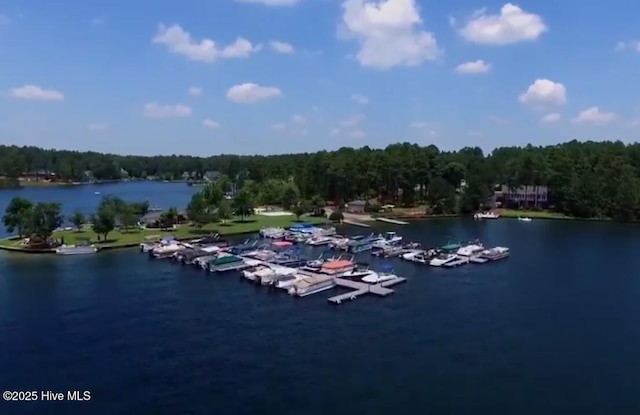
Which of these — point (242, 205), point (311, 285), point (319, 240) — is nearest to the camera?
point (311, 285)

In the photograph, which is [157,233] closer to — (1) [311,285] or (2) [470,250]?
(1) [311,285]

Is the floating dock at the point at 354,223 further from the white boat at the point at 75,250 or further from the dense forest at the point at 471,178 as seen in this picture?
the white boat at the point at 75,250

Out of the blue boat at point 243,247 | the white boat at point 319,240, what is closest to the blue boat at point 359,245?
the white boat at point 319,240

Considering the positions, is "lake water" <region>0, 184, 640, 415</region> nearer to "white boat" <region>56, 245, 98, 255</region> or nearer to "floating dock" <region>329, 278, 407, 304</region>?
"floating dock" <region>329, 278, 407, 304</region>

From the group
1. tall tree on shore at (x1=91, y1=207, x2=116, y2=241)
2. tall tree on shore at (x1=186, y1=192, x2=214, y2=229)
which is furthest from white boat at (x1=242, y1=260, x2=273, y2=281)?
tall tree on shore at (x1=186, y1=192, x2=214, y2=229)

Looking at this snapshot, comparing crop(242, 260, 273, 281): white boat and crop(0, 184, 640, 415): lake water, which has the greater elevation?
crop(242, 260, 273, 281): white boat

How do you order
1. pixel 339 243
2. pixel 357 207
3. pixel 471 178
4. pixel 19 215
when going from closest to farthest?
pixel 19 215
pixel 339 243
pixel 357 207
pixel 471 178

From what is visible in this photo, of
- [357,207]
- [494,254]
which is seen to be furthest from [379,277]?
[357,207]

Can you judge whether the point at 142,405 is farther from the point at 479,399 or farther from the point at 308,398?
the point at 479,399
